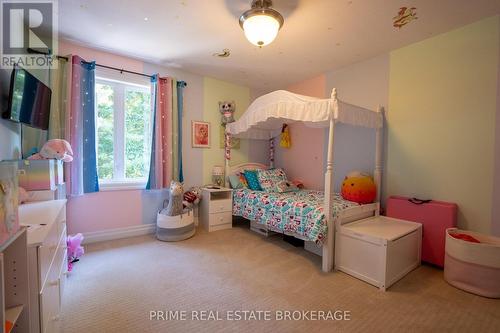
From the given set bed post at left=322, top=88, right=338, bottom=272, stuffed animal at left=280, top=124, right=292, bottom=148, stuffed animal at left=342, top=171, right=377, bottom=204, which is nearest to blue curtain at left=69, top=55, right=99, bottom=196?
bed post at left=322, top=88, right=338, bottom=272

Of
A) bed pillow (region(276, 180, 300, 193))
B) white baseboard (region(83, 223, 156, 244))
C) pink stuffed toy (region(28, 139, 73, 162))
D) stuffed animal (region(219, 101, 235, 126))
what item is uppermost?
stuffed animal (region(219, 101, 235, 126))

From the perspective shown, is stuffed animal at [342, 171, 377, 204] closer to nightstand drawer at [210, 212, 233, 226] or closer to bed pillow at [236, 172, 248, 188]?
bed pillow at [236, 172, 248, 188]

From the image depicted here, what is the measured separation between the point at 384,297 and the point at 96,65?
3889 mm

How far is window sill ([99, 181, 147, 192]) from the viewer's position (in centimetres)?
301

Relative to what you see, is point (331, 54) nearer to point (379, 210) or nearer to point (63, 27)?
point (379, 210)

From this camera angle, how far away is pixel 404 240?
7.16ft

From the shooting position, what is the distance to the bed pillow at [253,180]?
3631 millimetres

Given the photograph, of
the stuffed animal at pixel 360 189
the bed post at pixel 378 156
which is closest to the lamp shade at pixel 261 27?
the bed post at pixel 378 156

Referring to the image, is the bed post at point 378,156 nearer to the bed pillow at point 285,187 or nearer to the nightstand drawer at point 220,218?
the bed pillow at point 285,187

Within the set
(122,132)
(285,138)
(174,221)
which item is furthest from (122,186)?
(285,138)

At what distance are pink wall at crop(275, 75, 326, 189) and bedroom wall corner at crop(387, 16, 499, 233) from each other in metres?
1.03

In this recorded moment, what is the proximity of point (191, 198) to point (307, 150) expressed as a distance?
6.69 feet

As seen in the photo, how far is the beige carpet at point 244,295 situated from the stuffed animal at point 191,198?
733 mm

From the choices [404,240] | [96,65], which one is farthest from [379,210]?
[96,65]
